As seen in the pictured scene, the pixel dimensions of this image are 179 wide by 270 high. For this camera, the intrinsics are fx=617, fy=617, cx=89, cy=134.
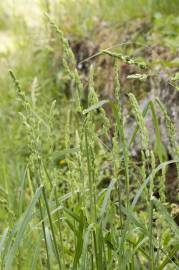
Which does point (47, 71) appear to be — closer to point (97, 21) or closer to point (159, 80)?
point (97, 21)

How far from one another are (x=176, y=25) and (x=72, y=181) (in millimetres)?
2439

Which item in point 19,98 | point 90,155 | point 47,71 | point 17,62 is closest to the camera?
point 19,98

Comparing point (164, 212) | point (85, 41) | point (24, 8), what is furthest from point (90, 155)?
point (24, 8)

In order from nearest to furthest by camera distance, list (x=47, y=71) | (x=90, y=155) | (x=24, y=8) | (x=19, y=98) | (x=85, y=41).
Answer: (x=19, y=98), (x=90, y=155), (x=85, y=41), (x=47, y=71), (x=24, y=8)

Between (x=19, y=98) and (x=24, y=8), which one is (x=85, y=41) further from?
(x=19, y=98)

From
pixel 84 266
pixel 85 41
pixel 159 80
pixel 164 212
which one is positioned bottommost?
pixel 84 266

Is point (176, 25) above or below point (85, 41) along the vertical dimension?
below

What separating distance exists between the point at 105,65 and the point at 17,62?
4.87ft

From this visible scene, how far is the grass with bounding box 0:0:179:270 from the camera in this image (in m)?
1.44

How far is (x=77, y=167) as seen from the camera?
6.64 ft

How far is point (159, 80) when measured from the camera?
3635mm

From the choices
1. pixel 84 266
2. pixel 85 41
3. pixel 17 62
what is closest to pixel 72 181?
pixel 84 266

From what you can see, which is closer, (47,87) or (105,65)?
(105,65)

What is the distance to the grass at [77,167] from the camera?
1.44 meters
